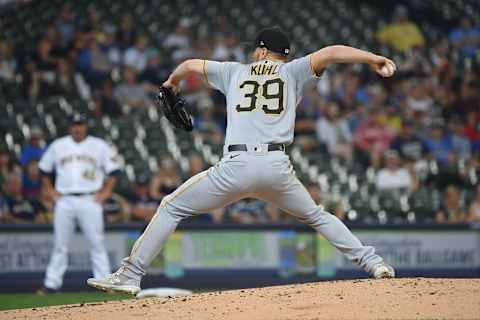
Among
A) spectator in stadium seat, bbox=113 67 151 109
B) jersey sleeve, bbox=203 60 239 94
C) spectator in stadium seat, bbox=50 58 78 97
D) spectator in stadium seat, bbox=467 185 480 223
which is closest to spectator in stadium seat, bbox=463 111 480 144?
spectator in stadium seat, bbox=467 185 480 223

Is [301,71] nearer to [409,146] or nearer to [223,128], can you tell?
[409,146]

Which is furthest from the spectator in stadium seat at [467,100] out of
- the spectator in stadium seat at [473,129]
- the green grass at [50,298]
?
the green grass at [50,298]

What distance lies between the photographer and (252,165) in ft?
22.6

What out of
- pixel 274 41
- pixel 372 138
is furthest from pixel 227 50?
pixel 274 41

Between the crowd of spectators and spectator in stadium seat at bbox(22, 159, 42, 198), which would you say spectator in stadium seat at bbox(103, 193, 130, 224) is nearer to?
the crowd of spectators

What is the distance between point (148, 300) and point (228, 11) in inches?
477

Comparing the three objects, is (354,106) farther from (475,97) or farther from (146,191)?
(146,191)

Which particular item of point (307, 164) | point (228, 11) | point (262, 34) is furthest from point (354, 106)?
point (262, 34)

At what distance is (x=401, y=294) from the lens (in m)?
6.76

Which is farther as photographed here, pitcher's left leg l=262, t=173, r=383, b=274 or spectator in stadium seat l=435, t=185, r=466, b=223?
spectator in stadium seat l=435, t=185, r=466, b=223

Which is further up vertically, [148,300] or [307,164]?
[307,164]

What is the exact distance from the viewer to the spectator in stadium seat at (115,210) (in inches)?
505

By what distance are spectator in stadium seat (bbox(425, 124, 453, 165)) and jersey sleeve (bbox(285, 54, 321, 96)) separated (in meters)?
8.02

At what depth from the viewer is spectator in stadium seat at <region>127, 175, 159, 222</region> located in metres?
12.8
